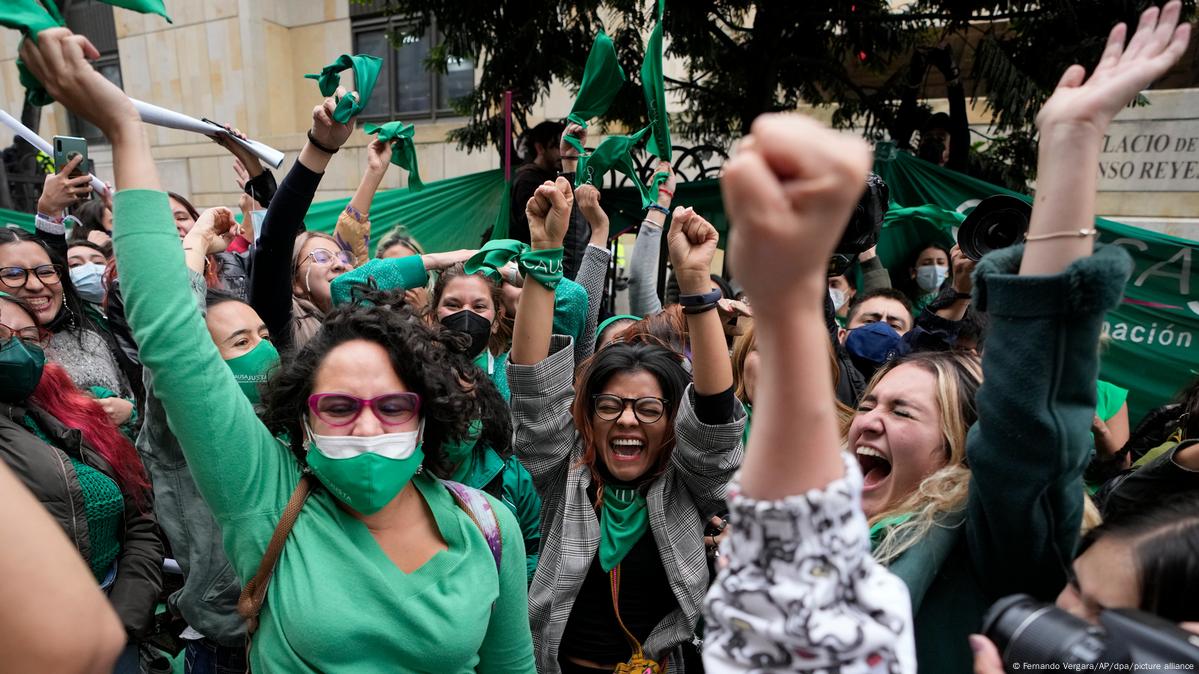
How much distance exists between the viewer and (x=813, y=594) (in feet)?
2.18

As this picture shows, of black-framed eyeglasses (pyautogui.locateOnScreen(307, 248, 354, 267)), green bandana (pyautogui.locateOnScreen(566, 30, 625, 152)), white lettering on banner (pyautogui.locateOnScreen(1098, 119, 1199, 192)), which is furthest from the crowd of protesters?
white lettering on banner (pyautogui.locateOnScreen(1098, 119, 1199, 192))

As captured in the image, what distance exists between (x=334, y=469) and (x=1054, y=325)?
1228mm

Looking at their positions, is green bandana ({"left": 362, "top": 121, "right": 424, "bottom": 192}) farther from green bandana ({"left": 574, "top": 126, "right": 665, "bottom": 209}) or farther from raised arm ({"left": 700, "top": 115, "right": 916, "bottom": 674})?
raised arm ({"left": 700, "top": 115, "right": 916, "bottom": 674})

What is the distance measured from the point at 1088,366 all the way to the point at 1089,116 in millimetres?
334

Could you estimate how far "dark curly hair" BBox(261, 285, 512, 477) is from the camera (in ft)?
4.76

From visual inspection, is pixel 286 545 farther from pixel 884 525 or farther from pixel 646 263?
pixel 646 263

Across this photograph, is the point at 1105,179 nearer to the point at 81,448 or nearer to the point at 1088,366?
the point at 1088,366

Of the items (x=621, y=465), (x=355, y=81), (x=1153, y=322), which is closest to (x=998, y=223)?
(x=621, y=465)

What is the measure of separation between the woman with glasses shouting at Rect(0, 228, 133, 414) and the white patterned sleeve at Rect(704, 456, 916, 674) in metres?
2.62

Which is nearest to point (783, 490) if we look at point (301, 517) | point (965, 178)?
point (301, 517)

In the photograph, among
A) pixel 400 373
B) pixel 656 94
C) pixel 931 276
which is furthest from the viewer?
pixel 931 276

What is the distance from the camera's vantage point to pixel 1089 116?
3.01 feet

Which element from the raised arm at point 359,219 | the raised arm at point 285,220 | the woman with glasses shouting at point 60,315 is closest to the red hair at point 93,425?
the woman with glasses shouting at point 60,315

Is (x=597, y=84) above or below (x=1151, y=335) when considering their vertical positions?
above
